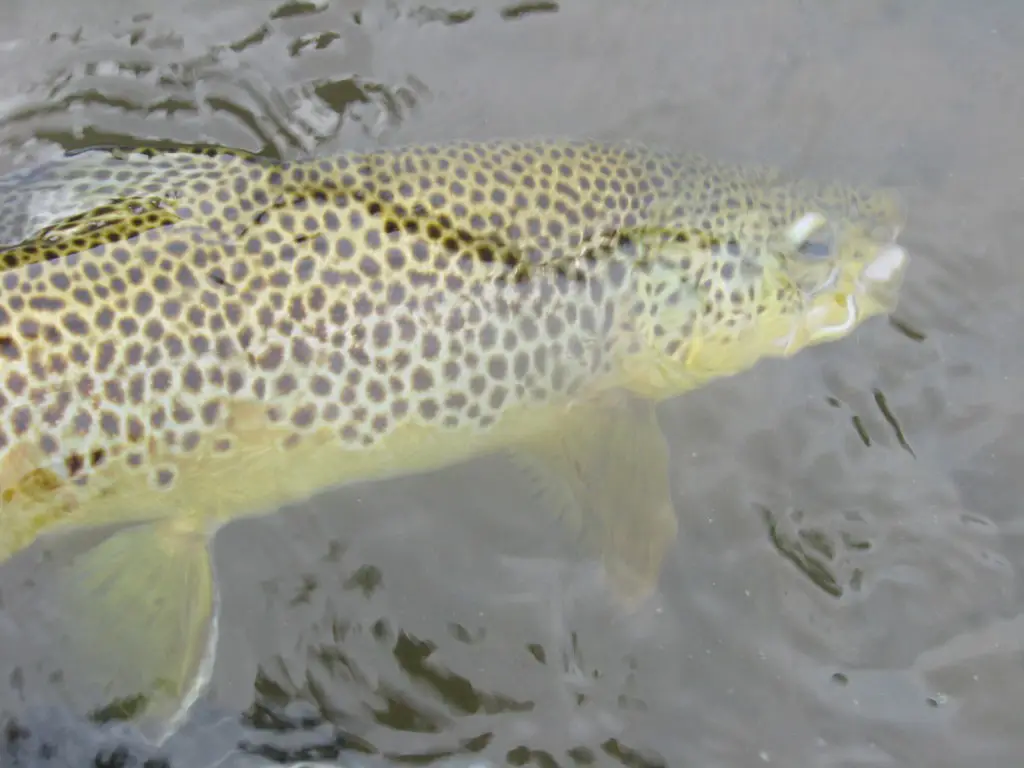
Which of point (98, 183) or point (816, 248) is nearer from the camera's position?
point (98, 183)

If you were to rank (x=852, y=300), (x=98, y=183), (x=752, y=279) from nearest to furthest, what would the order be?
(x=98, y=183) < (x=752, y=279) < (x=852, y=300)

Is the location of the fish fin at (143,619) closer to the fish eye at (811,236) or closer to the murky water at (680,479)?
the murky water at (680,479)

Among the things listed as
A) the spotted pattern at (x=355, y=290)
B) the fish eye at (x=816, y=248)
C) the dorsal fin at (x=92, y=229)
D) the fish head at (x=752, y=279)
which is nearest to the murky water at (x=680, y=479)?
the fish head at (x=752, y=279)

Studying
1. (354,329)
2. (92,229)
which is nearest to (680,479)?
(354,329)

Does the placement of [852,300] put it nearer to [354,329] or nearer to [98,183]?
[354,329]

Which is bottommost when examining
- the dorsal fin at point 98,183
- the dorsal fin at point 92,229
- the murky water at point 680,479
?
the murky water at point 680,479

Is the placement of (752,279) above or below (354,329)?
below

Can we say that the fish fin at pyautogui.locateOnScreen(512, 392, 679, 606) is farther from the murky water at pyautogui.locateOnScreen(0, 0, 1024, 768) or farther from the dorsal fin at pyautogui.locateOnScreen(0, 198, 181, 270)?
the dorsal fin at pyautogui.locateOnScreen(0, 198, 181, 270)

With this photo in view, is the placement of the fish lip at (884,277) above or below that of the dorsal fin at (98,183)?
below
